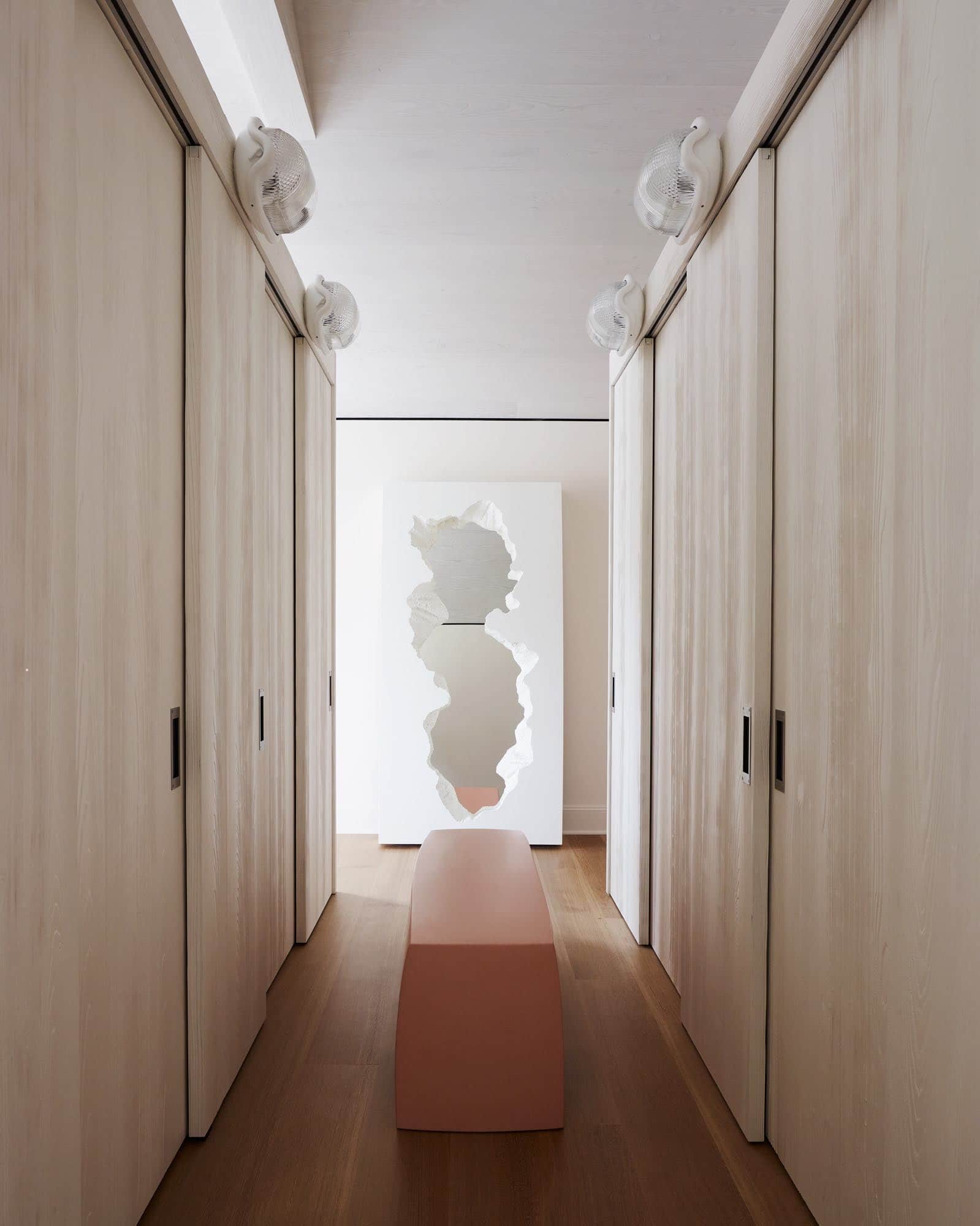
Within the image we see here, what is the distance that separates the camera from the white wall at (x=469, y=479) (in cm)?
462

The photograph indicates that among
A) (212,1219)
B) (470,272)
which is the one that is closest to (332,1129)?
Result: (212,1219)

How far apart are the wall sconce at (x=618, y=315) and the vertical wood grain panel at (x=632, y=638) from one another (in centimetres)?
10

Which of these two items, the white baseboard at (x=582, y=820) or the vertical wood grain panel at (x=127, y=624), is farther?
the white baseboard at (x=582, y=820)

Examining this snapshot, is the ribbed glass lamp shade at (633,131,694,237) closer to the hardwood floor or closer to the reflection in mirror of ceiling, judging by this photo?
the hardwood floor

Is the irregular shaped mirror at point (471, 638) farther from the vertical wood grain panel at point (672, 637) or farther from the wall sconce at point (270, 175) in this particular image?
the wall sconce at point (270, 175)

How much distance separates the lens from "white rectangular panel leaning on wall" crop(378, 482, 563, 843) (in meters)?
4.34

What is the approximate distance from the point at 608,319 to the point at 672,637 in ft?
3.86

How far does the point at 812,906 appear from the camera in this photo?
1.54 metres

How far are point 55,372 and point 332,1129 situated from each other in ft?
5.57

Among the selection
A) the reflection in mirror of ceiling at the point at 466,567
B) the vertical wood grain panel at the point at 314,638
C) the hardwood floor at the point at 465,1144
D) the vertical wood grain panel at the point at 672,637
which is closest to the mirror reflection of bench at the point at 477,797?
the reflection in mirror of ceiling at the point at 466,567

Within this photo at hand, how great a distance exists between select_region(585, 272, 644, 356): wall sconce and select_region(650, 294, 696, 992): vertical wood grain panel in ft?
0.36

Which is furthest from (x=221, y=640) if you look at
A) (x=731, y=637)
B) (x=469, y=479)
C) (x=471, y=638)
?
(x=469, y=479)

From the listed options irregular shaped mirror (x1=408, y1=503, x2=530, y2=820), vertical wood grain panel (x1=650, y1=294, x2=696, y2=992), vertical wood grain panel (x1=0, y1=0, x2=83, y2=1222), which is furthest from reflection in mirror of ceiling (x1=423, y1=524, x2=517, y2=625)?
vertical wood grain panel (x1=0, y1=0, x2=83, y2=1222)

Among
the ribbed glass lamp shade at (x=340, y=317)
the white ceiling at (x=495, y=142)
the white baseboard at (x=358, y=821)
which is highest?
the white ceiling at (x=495, y=142)
